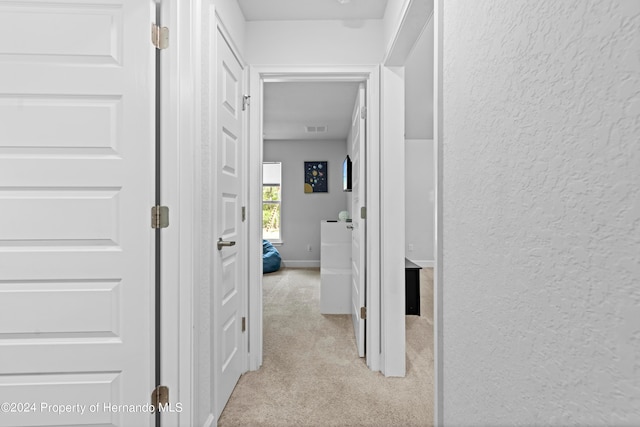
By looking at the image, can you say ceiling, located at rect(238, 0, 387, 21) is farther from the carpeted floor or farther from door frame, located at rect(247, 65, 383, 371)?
the carpeted floor

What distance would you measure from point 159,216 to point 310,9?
5.83ft

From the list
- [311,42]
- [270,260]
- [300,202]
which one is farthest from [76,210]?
[300,202]

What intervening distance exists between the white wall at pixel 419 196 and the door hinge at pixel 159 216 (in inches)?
209

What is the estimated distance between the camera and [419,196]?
6262mm

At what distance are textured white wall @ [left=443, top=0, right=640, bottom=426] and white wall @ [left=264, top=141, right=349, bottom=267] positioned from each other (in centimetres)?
570

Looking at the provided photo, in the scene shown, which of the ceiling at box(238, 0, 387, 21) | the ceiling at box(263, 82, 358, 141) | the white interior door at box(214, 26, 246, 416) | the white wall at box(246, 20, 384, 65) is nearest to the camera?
the white interior door at box(214, 26, 246, 416)

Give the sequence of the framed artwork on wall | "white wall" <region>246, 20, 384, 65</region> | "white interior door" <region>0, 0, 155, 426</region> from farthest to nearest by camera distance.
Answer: the framed artwork on wall → "white wall" <region>246, 20, 384, 65</region> → "white interior door" <region>0, 0, 155, 426</region>

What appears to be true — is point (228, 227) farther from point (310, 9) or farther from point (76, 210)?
point (310, 9)

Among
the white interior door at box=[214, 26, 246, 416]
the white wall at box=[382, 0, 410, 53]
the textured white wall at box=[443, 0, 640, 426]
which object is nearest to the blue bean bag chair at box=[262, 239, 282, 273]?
the white interior door at box=[214, 26, 246, 416]

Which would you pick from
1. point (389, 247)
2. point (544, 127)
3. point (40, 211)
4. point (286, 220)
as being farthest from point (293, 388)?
point (286, 220)

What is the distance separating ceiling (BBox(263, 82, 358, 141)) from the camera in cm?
390

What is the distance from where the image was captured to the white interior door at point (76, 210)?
53.3 inches

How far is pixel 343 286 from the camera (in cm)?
361

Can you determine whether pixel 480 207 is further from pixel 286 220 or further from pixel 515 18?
pixel 286 220
